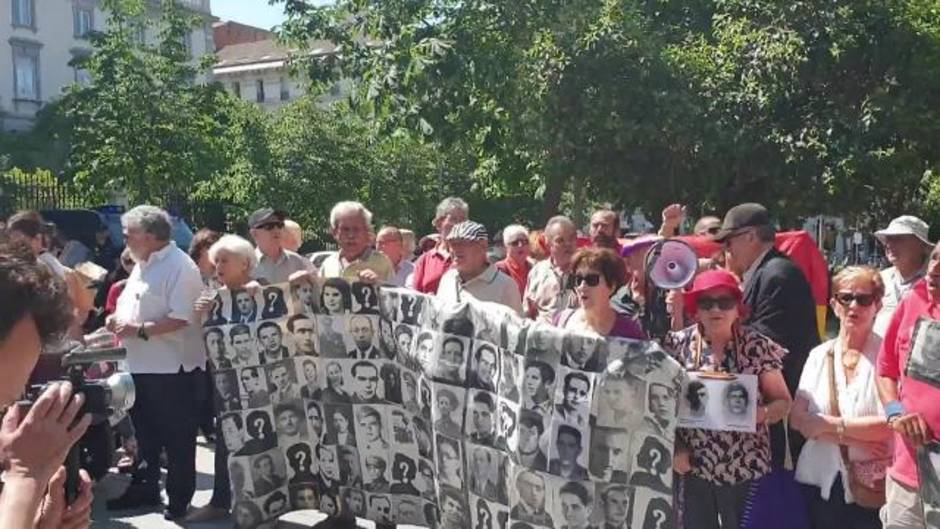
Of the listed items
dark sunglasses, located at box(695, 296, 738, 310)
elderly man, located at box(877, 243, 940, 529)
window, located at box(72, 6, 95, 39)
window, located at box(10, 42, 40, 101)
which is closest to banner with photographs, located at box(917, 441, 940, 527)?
elderly man, located at box(877, 243, 940, 529)

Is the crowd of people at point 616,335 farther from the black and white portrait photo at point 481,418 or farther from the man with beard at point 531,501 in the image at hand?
the black and white portrait photo at point 481,418

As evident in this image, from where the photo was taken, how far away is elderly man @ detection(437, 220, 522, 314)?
5812 millimetres

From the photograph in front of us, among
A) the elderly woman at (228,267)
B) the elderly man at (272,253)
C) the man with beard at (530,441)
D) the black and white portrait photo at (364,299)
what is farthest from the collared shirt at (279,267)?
the man with beard at (530,441)

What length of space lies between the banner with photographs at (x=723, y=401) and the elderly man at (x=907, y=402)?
22.0 inches

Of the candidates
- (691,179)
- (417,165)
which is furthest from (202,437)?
(417,165)

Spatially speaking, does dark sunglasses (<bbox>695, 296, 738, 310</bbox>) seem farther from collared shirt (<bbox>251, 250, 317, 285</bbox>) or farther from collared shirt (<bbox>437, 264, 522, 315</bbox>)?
collared shirt (<bbox>251, 250, 317, 285</bbox>)

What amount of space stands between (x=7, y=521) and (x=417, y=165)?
28.0 meters

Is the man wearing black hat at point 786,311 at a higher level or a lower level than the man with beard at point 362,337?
higher

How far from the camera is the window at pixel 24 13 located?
184ft

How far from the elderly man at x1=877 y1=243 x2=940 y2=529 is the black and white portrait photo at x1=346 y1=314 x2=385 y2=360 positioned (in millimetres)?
2471

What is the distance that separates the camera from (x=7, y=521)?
6.49ft

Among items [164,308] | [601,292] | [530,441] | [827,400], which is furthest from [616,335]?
[164,308]

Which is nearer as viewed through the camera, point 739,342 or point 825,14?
Answer: point 739,342

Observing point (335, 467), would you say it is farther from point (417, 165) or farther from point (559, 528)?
point (417, 165)
